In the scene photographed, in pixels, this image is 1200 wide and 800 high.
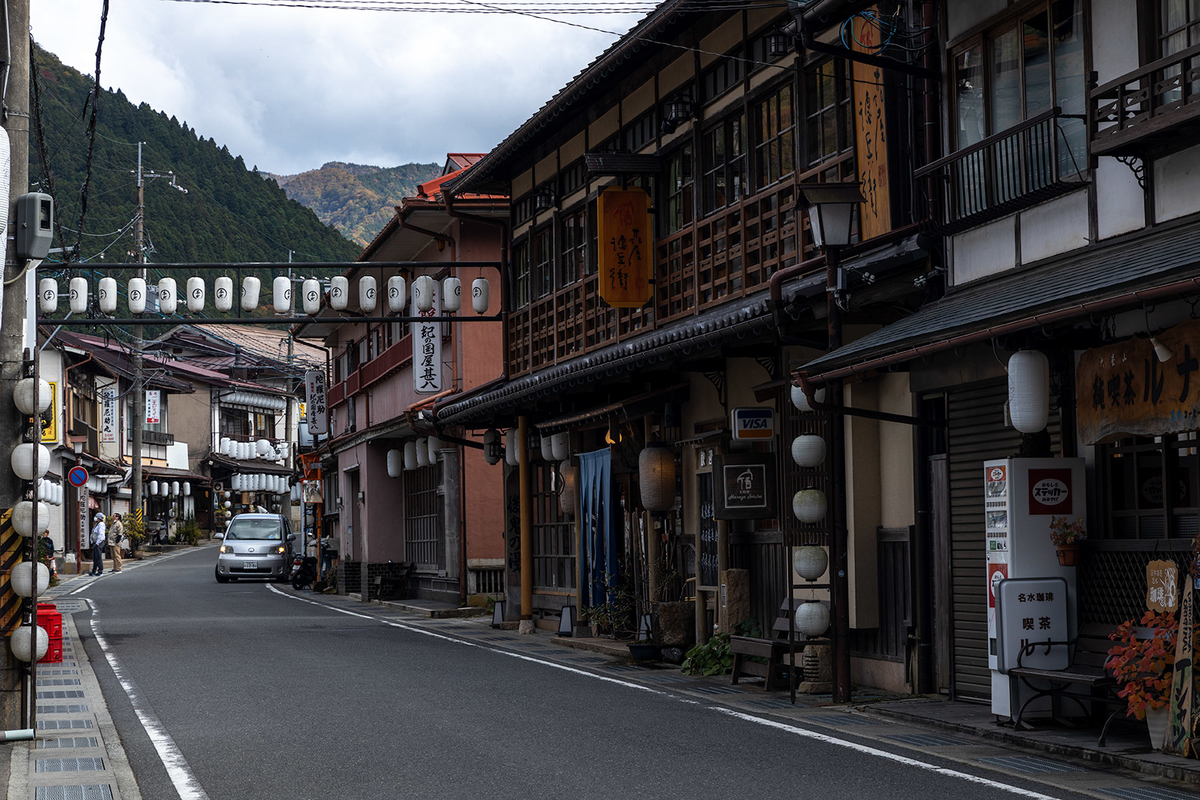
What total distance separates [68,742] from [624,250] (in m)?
10.4

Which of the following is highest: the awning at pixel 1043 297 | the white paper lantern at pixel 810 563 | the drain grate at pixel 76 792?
the awning at pixel 1043 297

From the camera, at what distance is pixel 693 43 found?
57.4 feet

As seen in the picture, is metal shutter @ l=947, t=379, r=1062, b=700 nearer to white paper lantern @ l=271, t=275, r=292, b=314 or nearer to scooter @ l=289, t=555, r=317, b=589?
white paper lantern @ l=271, t=275, r=292, b=314

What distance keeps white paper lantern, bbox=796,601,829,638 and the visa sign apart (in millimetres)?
3083

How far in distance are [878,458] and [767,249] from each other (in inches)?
113

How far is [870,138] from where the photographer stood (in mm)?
13414

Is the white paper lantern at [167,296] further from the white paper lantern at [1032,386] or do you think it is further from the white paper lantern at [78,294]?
the white paper lantern at [1032,386]

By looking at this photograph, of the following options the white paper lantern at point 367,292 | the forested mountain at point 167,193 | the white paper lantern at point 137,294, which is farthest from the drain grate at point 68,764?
the forested mountain at point 167,193

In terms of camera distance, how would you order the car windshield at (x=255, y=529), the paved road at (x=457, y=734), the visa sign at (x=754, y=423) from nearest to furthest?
the paved road at (x=457, y=734) < the visa sign at (x=754, y=423) < the car windshield at (x=255, y=529)

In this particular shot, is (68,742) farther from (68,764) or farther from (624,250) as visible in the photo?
(624,250)

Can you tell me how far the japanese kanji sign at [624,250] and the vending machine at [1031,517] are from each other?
8.70 meters

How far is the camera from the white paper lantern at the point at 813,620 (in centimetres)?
1301

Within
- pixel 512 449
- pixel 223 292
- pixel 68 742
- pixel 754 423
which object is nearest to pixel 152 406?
pixel 223 292

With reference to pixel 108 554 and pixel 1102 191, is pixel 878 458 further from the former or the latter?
pixel 108 554
